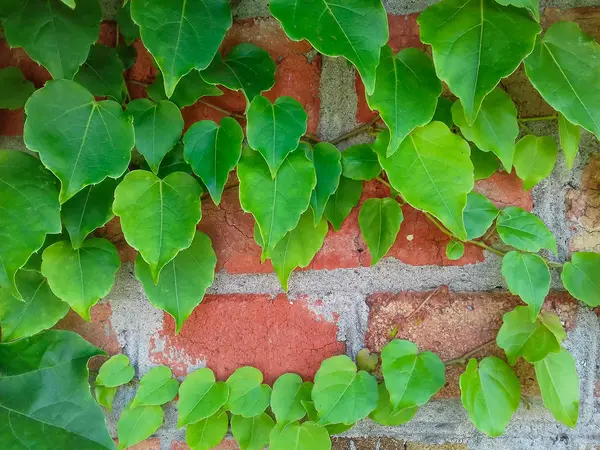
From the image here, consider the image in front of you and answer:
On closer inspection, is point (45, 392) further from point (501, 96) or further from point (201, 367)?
point (501, 96)

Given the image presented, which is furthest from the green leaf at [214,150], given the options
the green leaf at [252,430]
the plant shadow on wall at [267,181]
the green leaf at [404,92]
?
the green leaf at [252,430]

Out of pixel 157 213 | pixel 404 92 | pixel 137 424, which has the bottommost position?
pixel 137 424

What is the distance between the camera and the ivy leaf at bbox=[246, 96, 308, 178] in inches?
15.3

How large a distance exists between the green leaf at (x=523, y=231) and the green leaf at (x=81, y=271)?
12.8 inches

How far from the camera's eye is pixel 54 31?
390mm

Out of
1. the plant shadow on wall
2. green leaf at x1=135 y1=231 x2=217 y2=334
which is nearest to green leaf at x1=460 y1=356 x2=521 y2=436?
the plant shadow on wall

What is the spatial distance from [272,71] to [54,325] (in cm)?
31

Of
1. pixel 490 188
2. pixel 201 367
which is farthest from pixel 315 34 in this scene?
pixel 201 367

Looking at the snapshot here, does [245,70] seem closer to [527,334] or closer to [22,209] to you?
[22,209]

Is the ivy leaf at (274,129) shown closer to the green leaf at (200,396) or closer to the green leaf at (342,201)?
the green leaf at (342,201)

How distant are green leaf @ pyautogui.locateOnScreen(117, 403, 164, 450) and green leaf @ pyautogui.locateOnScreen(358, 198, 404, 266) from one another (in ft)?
0.82

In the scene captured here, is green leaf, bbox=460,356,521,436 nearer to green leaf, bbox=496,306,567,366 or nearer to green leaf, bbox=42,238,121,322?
green leaf, bbox=496,306,567,366

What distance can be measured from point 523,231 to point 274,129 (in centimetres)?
21

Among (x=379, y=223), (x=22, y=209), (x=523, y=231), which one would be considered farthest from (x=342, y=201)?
(x=22, y=209)
